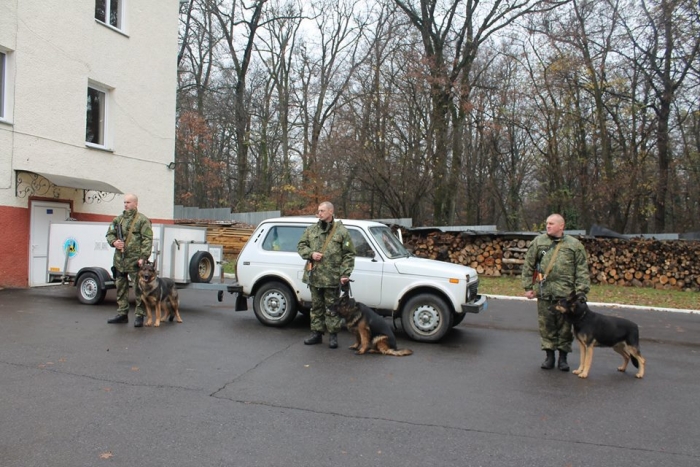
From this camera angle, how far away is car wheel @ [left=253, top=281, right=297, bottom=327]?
8688mm

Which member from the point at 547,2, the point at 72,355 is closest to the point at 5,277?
the point at 72,355

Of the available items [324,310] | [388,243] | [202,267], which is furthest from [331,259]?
[202,267]

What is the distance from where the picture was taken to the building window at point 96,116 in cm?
1474

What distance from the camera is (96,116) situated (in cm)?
1501

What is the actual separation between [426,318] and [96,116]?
11729 mm

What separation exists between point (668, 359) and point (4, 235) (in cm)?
1342

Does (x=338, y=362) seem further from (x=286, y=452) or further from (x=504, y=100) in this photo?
(x=504, y=100)

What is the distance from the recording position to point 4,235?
1237 centimetres

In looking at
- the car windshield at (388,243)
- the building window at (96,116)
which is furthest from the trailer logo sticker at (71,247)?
the car windshield at (388,243)

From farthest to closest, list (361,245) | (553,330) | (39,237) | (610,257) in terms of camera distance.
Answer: (610,257) < (39,237) < (361,245) < (553,330)

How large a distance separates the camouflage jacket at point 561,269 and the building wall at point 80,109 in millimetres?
11677

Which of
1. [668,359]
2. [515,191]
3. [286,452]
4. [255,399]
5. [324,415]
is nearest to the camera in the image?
[286,452]

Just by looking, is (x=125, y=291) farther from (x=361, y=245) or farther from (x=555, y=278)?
(x=555, y=278)

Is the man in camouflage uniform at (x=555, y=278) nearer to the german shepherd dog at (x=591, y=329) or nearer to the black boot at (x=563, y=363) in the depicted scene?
the black boot at (x=563, y=363)
